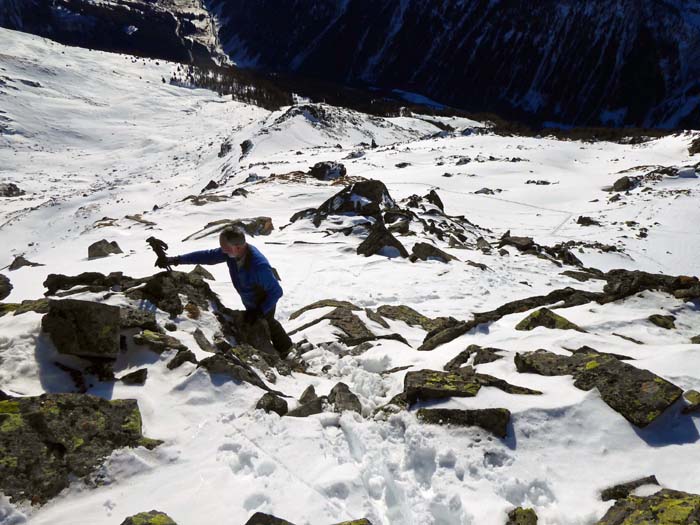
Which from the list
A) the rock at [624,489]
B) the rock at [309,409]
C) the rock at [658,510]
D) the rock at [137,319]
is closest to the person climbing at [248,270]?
the rock at [137,319]

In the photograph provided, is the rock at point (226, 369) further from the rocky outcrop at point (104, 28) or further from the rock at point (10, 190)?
the rocky outcrop at point (104, 28)

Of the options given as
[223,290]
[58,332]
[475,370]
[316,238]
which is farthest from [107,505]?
[316,238]

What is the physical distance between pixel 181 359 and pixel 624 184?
103 feet

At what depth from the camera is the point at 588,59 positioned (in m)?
120

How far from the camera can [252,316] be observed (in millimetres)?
6078

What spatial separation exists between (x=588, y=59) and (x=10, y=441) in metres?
145

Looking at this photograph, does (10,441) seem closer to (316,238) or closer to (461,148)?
(316,238)

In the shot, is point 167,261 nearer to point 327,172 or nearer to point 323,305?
point 323,305

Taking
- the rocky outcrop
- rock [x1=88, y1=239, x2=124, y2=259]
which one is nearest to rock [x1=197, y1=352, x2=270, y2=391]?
rock [x1=88, y1=239, x2=124, y2=259]

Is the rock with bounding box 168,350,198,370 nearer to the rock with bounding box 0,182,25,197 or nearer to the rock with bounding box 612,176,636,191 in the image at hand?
the rock with bounding box 612,176,636,191

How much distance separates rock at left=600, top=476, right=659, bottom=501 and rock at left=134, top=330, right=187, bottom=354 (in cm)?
380

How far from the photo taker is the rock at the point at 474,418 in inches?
151

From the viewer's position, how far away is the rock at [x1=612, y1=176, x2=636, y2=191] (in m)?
→ 28.6

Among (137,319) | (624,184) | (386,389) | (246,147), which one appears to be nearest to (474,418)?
(386,389)
